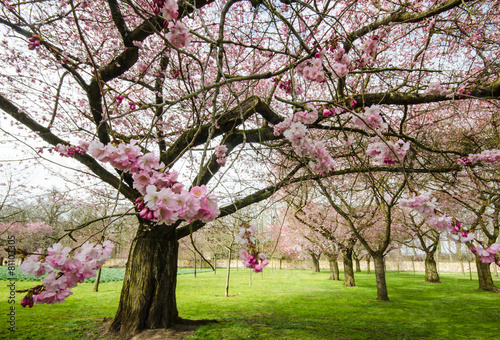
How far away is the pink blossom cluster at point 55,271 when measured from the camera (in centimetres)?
119

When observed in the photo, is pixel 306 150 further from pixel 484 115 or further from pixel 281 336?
pixel 484 115

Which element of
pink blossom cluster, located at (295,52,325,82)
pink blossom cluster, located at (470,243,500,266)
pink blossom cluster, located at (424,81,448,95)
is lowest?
pink blossom cluster, located at (470,243,500,266)

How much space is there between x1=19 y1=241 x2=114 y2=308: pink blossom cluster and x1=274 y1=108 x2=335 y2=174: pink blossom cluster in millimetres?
1498

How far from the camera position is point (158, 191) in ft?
3.73

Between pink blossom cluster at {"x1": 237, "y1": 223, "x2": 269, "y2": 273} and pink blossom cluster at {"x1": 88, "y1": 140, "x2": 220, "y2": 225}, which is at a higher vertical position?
pink blossom cluster at {"x1": 88, "y1": 140, "x2": 220, "y2": 225}

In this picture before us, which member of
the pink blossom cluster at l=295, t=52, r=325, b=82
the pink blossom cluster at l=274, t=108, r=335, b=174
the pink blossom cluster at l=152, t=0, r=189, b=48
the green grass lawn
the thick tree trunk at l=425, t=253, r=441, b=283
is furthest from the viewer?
the thick tree trunk at l=425, t=253, r=441, b=283


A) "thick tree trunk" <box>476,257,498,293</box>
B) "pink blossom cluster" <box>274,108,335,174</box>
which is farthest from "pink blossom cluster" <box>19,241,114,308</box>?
"thick tree trunk" <box>476,257,498,293</box>

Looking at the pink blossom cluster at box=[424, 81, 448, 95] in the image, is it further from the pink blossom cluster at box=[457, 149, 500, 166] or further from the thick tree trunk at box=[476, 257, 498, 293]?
the thick tree trunk at box=[476, 257, 498, 293]

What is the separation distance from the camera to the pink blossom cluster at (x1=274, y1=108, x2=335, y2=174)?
1946mm

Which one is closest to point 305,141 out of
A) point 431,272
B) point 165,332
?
point 165,332

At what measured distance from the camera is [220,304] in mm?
7195

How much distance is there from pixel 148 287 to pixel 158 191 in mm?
3292

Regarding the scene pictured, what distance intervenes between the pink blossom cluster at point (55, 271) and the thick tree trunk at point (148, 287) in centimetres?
263

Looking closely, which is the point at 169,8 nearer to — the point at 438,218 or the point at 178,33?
the point at 178,33
